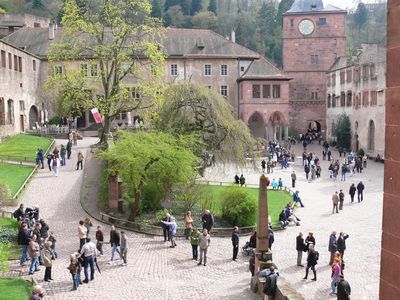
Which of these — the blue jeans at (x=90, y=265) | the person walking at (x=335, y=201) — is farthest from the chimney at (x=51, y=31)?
the blue jeans at (x=90, y=265)

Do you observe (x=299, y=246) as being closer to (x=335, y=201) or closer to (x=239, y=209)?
(x=239, y=209)

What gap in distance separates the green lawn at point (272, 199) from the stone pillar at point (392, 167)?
16266 mm

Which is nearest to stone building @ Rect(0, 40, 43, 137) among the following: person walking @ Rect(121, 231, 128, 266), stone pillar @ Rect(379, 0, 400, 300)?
person walking @ Rect(121, 231, 128, 266)

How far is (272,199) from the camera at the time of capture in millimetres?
29141

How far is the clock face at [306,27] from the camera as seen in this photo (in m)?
67.7

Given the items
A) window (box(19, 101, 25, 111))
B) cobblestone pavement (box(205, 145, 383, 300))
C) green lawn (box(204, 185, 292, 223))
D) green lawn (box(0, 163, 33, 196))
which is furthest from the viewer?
window (box(19, 101, 25, 111))

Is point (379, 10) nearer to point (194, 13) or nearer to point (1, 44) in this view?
point (194, 13)

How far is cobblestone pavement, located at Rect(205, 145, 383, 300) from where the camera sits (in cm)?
1577

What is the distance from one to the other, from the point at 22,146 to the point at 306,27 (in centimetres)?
4347

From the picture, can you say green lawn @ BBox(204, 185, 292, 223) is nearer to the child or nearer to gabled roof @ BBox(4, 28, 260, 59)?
the child

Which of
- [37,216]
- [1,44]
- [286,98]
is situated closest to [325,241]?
[37,216]

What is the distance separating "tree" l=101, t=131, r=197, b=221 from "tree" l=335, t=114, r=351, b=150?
35846 millimetres

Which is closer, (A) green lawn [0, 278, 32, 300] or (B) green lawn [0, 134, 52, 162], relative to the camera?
(A) green lawn [0, 278, 32, 300]

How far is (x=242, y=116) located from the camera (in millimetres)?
55844
